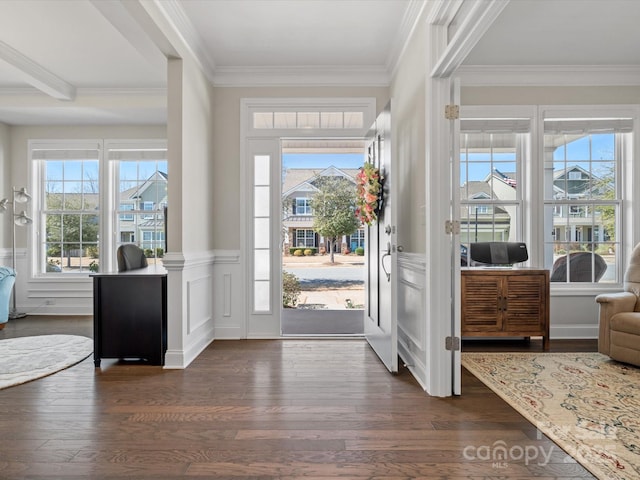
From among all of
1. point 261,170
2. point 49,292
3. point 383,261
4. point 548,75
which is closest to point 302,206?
point 261,170

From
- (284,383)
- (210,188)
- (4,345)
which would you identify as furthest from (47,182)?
(284,383)

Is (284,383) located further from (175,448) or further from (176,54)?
(176,54)

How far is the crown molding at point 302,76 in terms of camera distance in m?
4.43

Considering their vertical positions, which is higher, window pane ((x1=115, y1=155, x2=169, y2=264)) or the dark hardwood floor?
window pane ((x1=115, y1=155, x2=169, y2=264))

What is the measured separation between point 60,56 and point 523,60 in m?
4.87

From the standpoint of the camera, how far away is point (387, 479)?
5.95 feet

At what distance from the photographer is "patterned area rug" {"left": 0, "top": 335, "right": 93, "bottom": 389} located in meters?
Answer: 3.22

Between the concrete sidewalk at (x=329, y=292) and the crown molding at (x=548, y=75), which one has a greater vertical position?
the crown molding at (x=548, y=75)

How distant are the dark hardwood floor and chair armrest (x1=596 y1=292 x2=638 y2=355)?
1419 millimetres

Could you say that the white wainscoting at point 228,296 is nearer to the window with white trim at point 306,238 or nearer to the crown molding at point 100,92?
the crown molding at point 100,92

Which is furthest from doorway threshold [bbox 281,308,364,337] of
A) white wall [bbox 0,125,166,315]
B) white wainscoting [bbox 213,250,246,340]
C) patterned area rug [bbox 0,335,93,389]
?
white wall [bbox 0,125,166,315]

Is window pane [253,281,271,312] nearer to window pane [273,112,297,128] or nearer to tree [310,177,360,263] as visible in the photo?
window pane [273,112,297,128]

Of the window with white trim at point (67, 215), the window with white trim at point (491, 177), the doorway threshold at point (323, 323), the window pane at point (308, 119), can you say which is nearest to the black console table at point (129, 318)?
the doorway threshold at point (323, 323)

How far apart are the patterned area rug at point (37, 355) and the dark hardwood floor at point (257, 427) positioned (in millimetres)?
159
